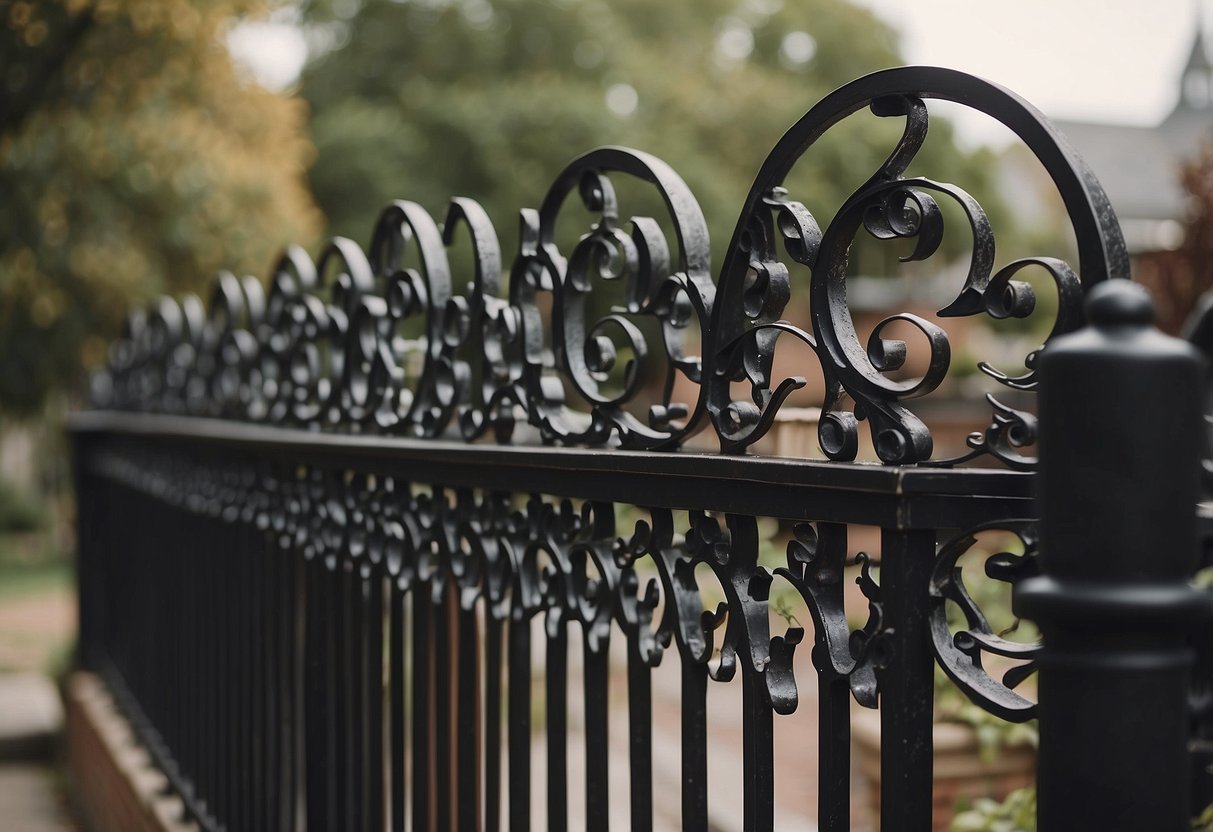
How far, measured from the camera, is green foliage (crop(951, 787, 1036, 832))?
3.01 meters

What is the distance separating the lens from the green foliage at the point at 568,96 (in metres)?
28.3

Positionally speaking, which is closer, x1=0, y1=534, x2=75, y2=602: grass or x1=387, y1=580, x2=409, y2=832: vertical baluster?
x1=387, y1=580, x2=409, y2=832: vertical baluster

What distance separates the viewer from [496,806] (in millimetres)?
2354

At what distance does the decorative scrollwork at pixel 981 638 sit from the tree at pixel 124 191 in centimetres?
719

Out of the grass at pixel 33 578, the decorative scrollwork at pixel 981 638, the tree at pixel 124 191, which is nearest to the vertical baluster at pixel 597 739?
the decorative scrollwork at pixel 981 638

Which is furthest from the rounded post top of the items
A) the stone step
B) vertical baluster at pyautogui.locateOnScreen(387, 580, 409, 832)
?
the stone step

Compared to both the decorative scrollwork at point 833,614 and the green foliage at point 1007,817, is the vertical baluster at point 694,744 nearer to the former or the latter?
the decorative scrollwork at point 833,614

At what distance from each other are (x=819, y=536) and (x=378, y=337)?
1543mm

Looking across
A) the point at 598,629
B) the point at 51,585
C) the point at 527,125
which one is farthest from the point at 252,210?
the point at 527,125

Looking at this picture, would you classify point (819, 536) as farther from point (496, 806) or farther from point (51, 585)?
point (51, 585)

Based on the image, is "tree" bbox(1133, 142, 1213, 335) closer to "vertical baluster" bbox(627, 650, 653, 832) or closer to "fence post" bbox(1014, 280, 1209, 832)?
"vertical baluster" bbox(627, 650, 653, 832)

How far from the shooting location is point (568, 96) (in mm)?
28859

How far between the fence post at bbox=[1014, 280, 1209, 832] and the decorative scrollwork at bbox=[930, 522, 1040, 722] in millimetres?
304

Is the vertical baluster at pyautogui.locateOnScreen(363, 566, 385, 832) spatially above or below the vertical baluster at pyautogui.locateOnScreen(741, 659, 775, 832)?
below
